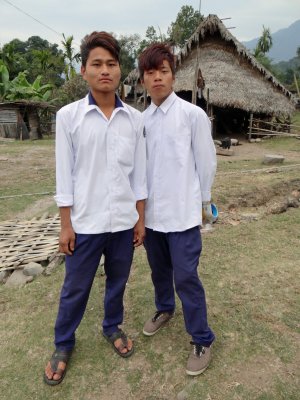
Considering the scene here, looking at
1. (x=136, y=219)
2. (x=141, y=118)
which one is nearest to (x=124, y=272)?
(x=136, y=219)

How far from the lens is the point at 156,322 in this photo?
2.56 metres

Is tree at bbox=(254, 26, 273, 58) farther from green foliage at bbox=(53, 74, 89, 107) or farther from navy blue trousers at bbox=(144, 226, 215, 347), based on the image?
navy blue trousers at bbox=(144, 226, 215, 347)

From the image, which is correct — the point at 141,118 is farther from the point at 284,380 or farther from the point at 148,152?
the point at 284,380

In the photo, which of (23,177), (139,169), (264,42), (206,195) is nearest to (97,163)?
(139,169)

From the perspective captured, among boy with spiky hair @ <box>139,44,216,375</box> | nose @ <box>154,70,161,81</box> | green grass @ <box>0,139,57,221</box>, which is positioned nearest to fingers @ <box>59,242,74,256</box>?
boy with spiky hair @ <box>139,44,216,375</box>

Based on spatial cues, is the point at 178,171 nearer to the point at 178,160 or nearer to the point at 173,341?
the point at 178,160

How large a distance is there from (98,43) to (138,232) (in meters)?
1.10

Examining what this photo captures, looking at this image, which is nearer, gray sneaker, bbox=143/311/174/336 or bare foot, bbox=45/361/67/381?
bare foot, bbox=45/361/67/381

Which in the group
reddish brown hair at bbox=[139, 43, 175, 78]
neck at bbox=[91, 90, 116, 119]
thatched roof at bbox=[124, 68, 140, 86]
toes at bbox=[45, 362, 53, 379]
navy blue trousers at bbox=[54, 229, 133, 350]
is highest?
thatched roof at bbox=[124, 68, 140, 86]

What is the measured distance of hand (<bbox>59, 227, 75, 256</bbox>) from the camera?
1945mm

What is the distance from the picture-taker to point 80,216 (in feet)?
6.36

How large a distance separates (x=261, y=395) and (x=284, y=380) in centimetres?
20

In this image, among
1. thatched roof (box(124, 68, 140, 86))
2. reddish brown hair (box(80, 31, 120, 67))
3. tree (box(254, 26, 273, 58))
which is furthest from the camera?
tree (box(254, 26, 273, 58))

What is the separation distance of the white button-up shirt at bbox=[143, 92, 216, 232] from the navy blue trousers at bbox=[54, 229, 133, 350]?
0.95ft
